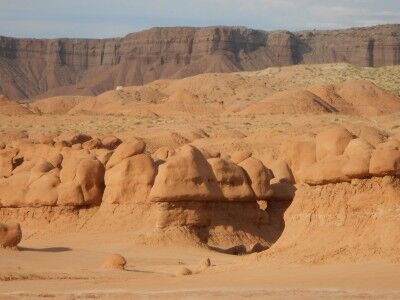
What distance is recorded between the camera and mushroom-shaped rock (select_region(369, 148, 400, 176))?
19469 mm

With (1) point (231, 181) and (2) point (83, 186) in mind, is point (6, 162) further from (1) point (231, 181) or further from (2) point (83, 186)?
(1) point (231, 181)

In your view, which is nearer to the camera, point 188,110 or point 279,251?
point 279,251

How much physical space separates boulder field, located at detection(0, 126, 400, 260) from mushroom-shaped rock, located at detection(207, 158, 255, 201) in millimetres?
25

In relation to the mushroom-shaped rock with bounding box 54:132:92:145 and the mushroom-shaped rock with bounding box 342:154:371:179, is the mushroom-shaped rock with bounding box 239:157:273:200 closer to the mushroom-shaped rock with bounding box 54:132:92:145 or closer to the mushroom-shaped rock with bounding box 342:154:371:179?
the mushroom-shaped rock with bounding box 342:154:371:179

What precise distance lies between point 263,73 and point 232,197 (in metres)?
72.9

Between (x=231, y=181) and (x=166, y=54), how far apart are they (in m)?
131

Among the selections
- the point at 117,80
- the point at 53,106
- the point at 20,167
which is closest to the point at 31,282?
the point at 20,167

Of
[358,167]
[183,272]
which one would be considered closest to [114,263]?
[183,272]

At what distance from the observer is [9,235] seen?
2677cm

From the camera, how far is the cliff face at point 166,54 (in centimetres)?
14775

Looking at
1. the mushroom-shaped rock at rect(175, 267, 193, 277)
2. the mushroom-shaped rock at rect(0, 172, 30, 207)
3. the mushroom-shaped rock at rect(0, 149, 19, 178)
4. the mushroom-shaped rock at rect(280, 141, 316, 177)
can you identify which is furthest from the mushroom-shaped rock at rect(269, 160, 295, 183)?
the mushroom-shaped rock at rect(175, 267, 193, 277)

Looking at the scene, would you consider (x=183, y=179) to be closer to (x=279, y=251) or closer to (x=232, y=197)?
(x=232, y=197)

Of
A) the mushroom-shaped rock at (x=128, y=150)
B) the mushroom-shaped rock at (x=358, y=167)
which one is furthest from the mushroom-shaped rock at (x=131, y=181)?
the mushroom-shaped rock at (x=358, y=167)

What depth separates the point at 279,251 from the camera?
2089cm
